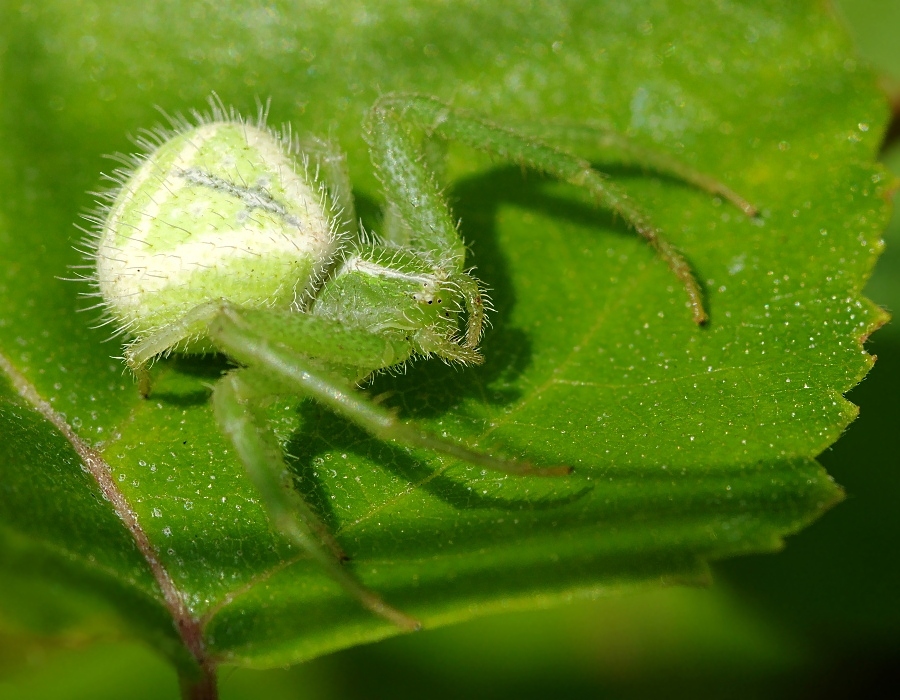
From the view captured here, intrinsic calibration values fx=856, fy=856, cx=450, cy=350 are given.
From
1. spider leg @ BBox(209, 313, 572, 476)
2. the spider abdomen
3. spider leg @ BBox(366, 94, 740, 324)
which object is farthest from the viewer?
spider leg @ BBox(366, 94, 740, 324)

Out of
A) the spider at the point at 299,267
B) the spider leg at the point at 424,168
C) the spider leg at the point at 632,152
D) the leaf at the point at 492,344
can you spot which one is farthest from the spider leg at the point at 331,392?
the spider leg at the point at 632,152

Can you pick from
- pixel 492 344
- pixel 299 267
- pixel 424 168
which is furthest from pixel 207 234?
pixel 492 344

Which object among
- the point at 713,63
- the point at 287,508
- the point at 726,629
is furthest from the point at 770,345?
the point at 726,629

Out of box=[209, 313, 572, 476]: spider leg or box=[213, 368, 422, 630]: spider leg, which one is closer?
box=[213, 368, 422, 630]: spider leg

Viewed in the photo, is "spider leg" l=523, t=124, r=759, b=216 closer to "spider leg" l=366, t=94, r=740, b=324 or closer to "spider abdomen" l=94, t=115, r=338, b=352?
"spider leg" l=366, t=94, r=740, b=324

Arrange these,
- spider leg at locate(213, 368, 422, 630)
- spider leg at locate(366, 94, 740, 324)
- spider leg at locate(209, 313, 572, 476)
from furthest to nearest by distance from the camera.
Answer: spider leg at locate(366, 94, 740, 324), spider leg at locate(209, 313, 572, 476), spider leg at locate(213, 368, 422, 630)

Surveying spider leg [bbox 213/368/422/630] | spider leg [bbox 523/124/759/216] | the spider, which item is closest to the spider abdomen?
the spider

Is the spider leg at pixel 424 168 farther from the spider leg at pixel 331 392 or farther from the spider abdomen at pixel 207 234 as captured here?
the spider leg at pixel 331 392

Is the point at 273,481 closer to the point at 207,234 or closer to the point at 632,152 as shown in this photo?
the point at 207,234
